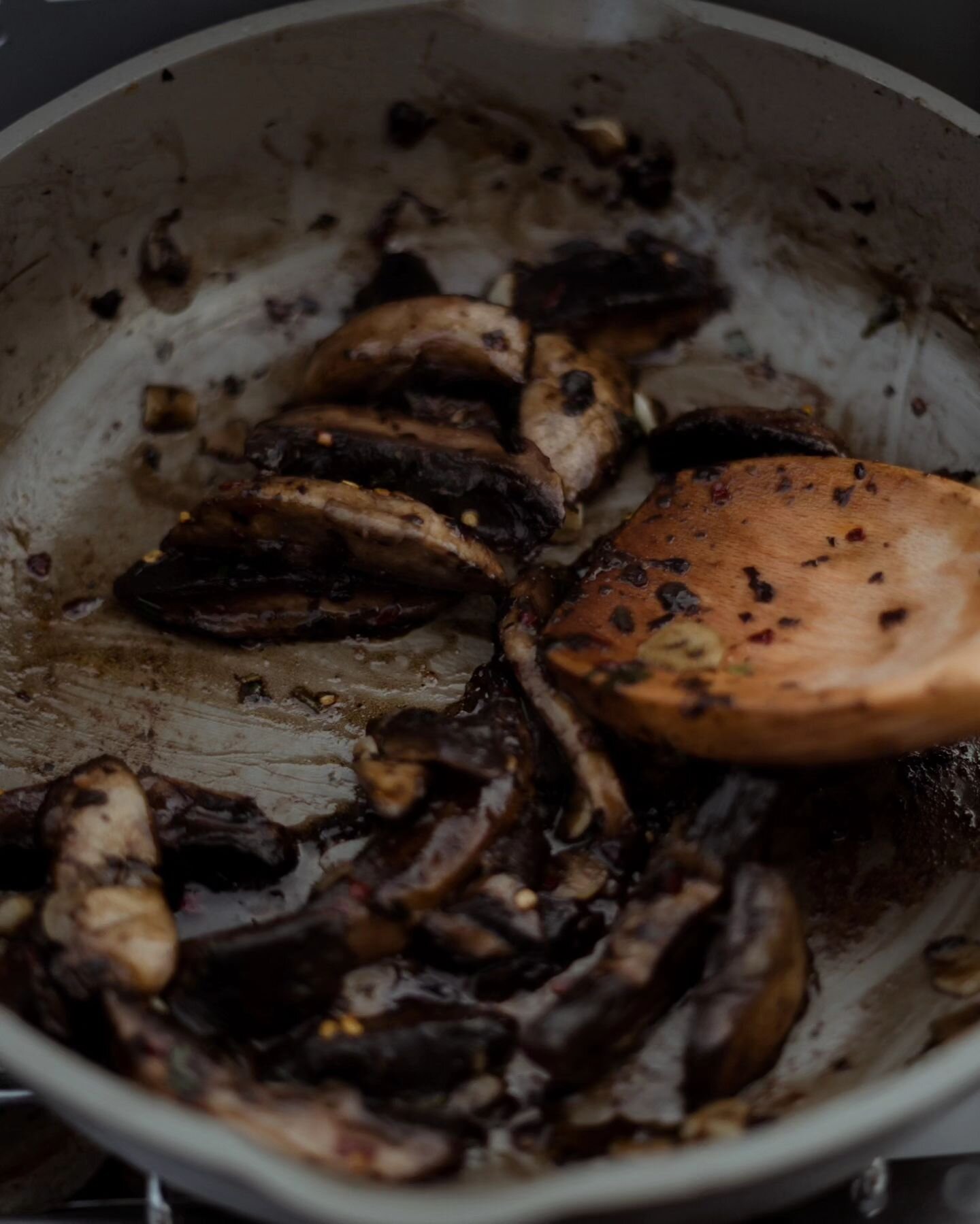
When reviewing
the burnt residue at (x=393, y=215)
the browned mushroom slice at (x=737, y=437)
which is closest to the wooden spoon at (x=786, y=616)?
the browned mushroom slice at (x=737, y=437)

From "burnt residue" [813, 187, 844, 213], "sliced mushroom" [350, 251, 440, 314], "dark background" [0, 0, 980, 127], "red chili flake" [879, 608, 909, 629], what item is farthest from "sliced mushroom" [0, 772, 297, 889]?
"burnt residue" [813, 187, 844, 213]

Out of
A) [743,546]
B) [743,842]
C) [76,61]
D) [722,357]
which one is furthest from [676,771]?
[76,61]

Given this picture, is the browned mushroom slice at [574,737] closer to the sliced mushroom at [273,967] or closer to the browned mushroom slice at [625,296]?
the sliced mushroom at [273,967]

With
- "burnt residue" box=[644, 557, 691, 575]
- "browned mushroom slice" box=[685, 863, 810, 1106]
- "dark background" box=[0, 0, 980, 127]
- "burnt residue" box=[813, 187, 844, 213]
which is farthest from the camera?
"burnt residue" box=[813, 187, 844, 213]

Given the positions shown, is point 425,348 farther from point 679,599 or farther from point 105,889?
point 105,889

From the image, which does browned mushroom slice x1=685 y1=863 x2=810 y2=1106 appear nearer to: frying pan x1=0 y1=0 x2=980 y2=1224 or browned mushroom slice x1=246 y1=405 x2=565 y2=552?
frying pan x1=0 y1=0 x2=980 y2=1224

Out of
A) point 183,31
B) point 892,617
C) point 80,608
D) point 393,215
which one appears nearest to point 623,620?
point 892,617

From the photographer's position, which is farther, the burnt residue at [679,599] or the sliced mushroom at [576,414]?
the sliced mushroom at [576,414]
